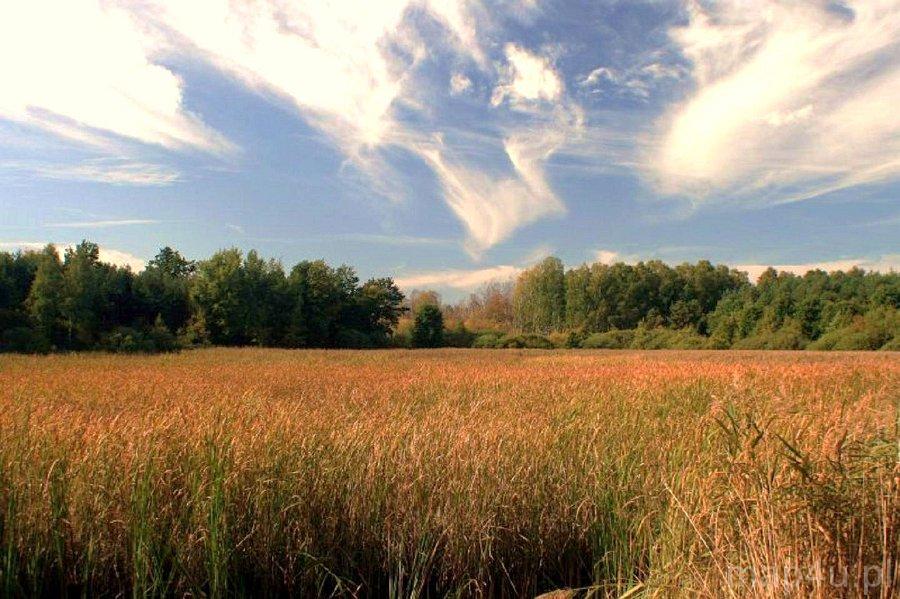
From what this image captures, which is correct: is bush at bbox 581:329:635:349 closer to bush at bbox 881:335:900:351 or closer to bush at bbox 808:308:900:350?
bush at bbox 808:308:900:350

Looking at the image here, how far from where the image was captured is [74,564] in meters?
3.99

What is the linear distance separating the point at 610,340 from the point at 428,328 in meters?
19.0

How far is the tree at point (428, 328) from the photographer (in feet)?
179

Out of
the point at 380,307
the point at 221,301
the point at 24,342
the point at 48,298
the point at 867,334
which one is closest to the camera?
the point at 24,342

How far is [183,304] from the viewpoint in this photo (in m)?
42.1

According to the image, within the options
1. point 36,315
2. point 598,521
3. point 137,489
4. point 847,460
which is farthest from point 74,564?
point 36,315

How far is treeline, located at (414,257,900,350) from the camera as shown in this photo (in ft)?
162

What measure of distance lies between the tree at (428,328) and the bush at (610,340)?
15211mm

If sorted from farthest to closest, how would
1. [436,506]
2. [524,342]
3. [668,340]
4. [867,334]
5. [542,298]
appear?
[542,298] → [524,342] → [668,340] → [867,334] → [436,506]

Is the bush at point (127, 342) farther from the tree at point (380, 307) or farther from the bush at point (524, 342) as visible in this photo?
the bush at point (524, 342)

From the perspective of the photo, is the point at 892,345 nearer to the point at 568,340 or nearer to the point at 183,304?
the point at 568,340

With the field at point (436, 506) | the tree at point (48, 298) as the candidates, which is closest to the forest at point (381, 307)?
the tree at point (48, 298)

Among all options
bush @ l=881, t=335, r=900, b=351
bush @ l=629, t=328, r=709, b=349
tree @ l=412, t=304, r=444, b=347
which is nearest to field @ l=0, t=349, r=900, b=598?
bush @ l=881, t=335, r=900, b=351

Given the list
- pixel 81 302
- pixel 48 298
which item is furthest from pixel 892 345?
pixel 48 298
